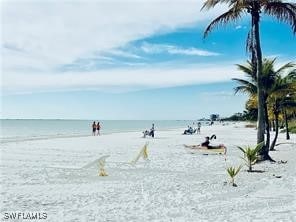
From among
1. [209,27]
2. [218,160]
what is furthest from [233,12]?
[218,160]

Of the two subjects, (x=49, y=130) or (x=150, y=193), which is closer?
(x=150, y=193)

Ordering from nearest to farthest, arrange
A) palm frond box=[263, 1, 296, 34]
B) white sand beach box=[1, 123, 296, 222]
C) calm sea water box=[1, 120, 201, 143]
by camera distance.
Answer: white sand beach box=[1, 123, 296, 222], palm frond box=[263, 1, 296, 34], calm sea water box=[1, 120, 201, 143]

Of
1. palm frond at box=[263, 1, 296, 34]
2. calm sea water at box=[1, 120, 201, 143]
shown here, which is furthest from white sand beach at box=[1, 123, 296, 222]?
calm sea water at box=[1, 120, 201, 143]

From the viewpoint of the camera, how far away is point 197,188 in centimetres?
930

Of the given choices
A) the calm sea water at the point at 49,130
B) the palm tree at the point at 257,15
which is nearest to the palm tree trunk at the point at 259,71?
the palm tree at the point at 257,15

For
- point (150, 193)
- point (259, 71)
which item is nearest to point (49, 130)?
point (259, 71)

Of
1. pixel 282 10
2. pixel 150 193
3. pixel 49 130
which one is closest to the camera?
pixel 150 193

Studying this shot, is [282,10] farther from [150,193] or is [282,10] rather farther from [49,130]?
[49,130]

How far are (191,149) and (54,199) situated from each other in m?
12.0

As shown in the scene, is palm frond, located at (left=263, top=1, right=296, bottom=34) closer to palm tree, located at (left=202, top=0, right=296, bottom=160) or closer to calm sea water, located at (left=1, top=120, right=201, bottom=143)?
palm tree, located at (left=202, top=0, right=296, bottom=160)

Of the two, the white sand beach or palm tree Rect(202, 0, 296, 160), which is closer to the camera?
the white sand beach

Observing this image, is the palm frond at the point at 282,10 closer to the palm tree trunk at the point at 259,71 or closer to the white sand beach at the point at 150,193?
the palm tree trunk at the point at 259,71

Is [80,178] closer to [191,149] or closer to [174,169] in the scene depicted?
[174,169]

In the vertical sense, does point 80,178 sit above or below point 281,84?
below
